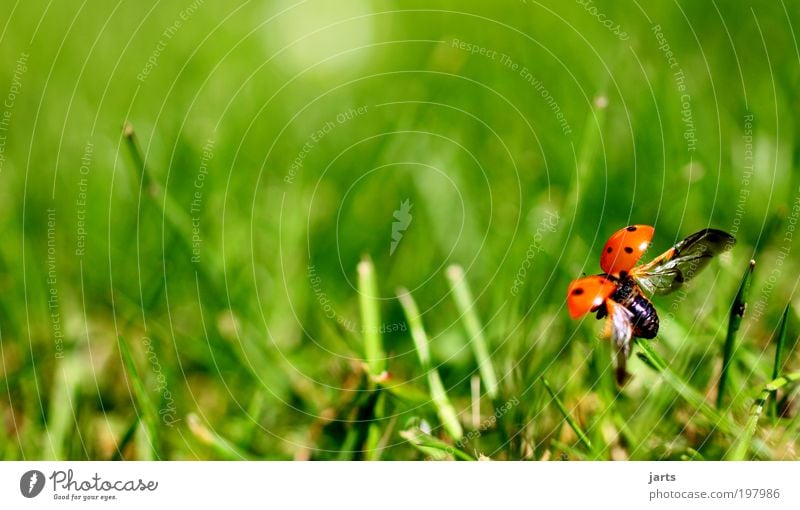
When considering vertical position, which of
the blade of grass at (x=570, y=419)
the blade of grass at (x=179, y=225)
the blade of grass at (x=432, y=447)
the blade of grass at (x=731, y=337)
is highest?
the blade of grass at (x=179, y=225)

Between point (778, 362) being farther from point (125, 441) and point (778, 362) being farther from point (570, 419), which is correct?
point (125, 441)

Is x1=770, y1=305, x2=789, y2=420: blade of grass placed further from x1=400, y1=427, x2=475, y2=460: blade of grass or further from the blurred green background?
x1=400, y1=427, x2=475, y2=460: blade of grass

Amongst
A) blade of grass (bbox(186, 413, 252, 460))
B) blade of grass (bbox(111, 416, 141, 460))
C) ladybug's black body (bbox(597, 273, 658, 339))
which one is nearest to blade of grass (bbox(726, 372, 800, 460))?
ladybug's black body (bbox(597, 273, 658, 339))

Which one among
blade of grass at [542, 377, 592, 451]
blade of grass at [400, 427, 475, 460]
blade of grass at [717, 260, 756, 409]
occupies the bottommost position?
blade of grass at [400, 427, 475, 460]

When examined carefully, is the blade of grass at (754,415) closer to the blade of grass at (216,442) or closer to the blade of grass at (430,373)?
the blade of grass at (430,373)

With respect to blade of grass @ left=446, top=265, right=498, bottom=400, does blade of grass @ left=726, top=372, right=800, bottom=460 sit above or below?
below

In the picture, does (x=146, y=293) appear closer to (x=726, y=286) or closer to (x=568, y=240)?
(x=568, y=240)

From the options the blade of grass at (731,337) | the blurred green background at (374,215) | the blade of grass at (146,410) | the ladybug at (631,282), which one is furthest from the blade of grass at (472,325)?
the blade of grass at (146,410)
